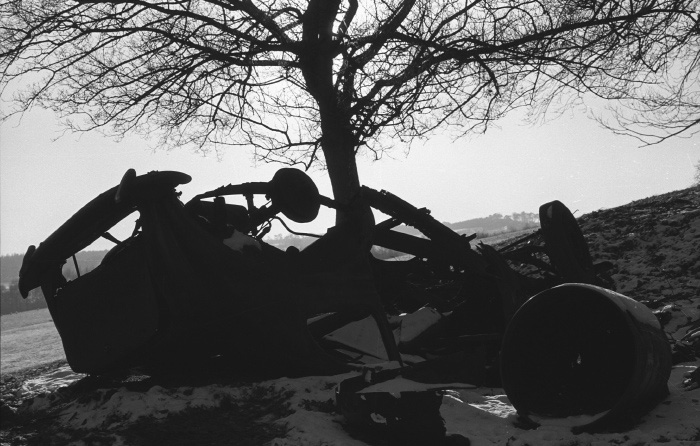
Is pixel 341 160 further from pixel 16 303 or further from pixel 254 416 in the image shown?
pixel 16 303

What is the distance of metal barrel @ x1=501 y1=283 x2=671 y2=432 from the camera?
2682 millimetres

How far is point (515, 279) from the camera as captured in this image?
4.41 metres

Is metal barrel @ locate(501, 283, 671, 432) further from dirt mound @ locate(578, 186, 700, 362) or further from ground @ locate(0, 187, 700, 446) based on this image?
dirt mound @ locate(578, 186, 700, 362)

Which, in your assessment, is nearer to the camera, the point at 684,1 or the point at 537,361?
the point at 537,361

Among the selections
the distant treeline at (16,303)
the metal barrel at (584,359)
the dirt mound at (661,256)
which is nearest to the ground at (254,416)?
the metal barrel at (584,359)

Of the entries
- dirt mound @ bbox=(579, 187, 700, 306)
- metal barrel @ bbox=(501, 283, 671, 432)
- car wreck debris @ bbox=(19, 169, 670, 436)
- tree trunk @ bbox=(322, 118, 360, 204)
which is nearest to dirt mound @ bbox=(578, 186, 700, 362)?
dirt mound @ bbox=(579, 187, 700, 306)

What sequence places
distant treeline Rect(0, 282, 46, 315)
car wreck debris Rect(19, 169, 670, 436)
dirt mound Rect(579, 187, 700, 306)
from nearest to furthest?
car wreck debris Rect(19, 169, 670, 436)
dirt mound Rect(579, 187, 700, 306)
distant treeline Rect(0, 282, 46, 315)

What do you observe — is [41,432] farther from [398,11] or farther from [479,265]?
[398,11]

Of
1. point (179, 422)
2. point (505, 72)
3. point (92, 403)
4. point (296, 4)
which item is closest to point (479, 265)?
point (179, 422)

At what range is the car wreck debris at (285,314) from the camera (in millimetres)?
2930

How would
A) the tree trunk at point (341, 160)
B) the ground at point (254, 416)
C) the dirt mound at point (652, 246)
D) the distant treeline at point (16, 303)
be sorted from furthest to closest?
the distant treeline at point (16, 303) → the tree trunk at point (341, 160) → the dirt mound at point (652, 246) → the ground at point (254, 416)

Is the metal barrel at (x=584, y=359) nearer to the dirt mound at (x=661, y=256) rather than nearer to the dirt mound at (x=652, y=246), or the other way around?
the dirt mound at (x=661, y=256)

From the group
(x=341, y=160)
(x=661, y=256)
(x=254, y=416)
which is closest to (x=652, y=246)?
(x=661, y=256)

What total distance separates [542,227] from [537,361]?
2.21 m
